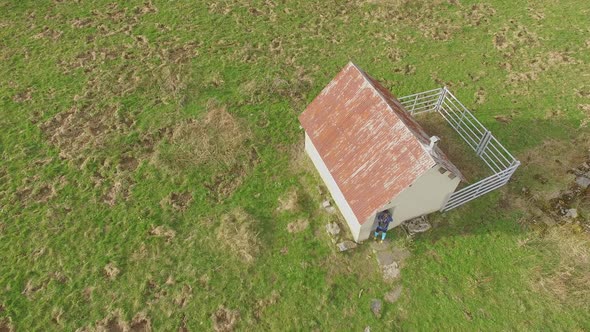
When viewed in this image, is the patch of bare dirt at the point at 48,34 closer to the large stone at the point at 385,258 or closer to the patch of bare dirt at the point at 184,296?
the patch of bare dirt at the point at 184,296

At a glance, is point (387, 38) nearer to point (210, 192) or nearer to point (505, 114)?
point (505, 114)

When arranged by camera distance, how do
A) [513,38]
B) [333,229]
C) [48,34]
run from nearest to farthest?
1. [333,229]
2. [513,38]
3. [48,34]

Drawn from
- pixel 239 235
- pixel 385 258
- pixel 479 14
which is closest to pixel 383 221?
pixel 385 258

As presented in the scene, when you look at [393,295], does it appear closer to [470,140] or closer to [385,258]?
[385,258]

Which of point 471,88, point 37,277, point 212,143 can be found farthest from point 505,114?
point 37,277

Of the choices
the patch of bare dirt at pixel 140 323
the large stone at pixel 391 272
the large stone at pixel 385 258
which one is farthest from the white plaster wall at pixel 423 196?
the patch of bare dirt at pixel 140 323

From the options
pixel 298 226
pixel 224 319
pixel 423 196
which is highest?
pixel 423 196
